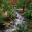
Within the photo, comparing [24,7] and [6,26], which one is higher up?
[24,7]

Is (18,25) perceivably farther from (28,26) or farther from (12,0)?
(12,0)

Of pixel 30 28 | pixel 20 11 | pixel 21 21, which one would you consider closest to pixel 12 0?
pixel 20 11

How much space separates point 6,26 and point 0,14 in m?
0.15

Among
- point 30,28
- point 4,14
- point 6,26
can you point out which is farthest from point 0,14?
point 30,28

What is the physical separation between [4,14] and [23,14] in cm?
21

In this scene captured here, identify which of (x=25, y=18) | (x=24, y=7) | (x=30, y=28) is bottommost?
(x=30, y=28)

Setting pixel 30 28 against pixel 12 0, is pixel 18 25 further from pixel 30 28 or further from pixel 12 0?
pixel 12 0

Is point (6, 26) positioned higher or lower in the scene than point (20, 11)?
lower

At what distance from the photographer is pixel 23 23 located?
4.38 ft

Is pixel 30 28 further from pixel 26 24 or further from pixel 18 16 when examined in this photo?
pixel 18 16

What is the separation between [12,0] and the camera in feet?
4.67

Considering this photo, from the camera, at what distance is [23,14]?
4.49 ft

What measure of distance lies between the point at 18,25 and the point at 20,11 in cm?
16

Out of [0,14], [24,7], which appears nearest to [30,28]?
[24,7]
